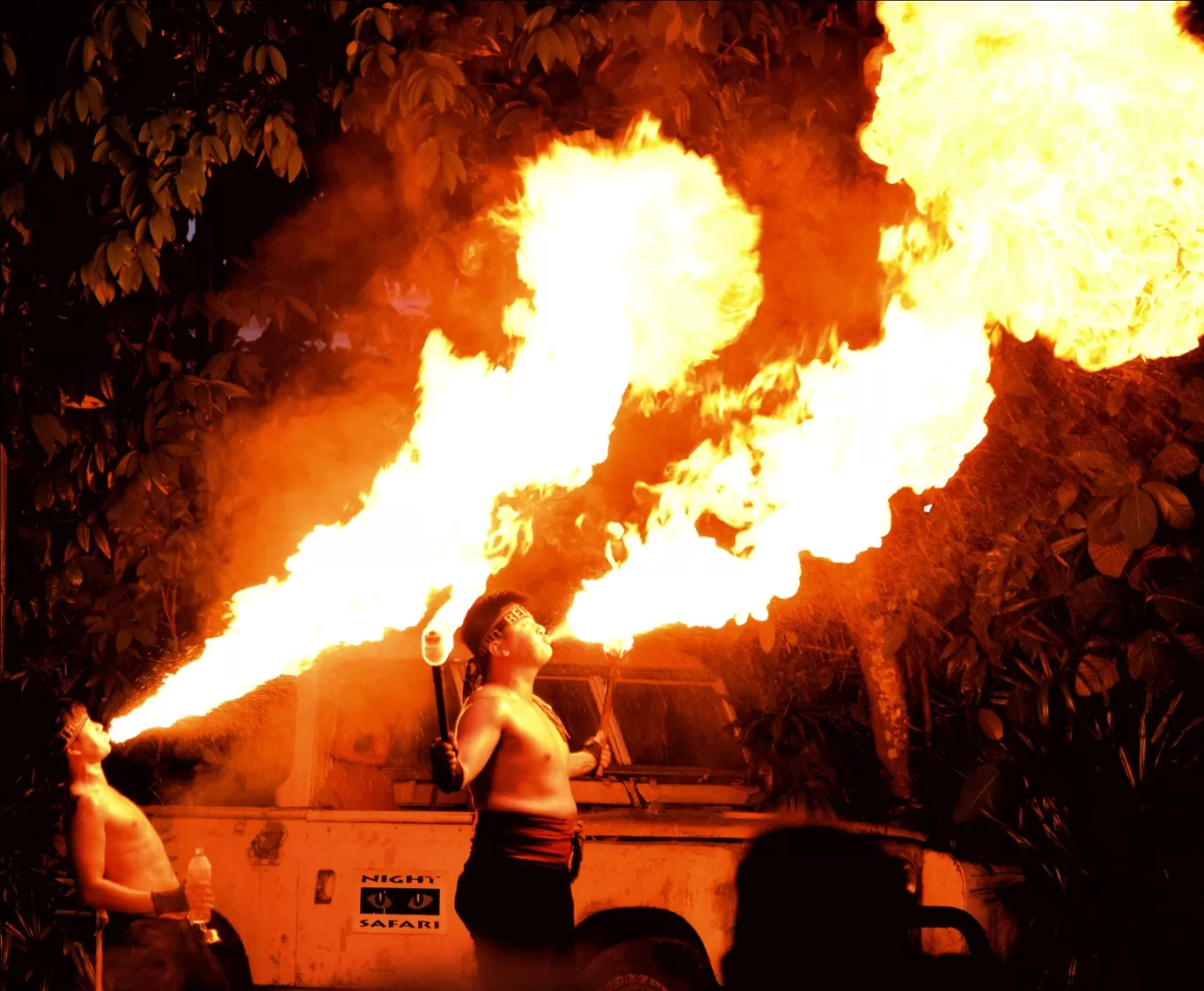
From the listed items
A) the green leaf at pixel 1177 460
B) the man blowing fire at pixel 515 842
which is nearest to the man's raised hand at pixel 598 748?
the man blowing fire at pixel 515 842

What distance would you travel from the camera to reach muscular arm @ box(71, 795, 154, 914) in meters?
5.02

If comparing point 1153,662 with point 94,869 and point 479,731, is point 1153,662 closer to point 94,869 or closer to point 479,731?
point 479,731

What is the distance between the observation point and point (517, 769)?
4.96 m

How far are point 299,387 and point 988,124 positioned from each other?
4426 mm

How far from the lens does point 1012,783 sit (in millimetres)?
6574

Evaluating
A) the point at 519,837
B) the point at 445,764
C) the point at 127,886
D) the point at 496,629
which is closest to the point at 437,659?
the point at 445,764

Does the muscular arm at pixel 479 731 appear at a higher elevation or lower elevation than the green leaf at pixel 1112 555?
lower

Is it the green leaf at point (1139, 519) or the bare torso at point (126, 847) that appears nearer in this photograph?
the bare torso at point (126, 847)

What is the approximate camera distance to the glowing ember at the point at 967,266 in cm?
556

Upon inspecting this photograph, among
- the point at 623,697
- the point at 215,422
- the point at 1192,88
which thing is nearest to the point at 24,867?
the point at 215,422

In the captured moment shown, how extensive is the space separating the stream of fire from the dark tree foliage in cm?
75

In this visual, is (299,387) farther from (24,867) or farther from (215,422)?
(24,867)

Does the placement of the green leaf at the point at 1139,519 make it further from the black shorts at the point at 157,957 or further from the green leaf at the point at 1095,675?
the black shorts at the point at 157,957

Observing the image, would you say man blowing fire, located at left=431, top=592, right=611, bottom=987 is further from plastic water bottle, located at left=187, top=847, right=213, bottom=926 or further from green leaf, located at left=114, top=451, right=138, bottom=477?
green leaf, located at left=114, top=451, right=138, bottom=477
